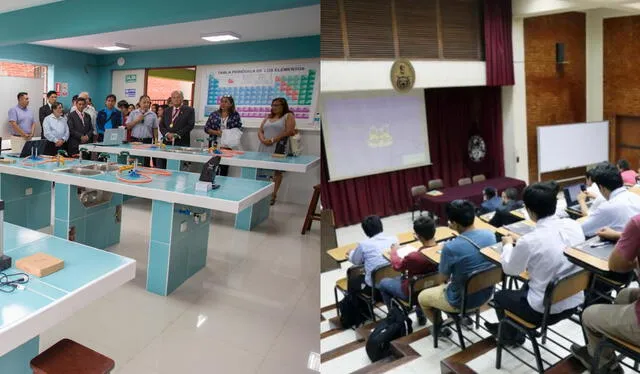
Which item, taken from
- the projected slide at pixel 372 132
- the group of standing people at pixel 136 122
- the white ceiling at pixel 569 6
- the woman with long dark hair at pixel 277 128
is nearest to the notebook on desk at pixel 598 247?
the projected slide at pixel 372 132

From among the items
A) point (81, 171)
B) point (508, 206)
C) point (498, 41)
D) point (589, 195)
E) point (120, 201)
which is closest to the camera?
point (498, 41)

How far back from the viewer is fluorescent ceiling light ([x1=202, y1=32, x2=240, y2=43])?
18.0 ft

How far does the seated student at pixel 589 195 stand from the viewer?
8.16 ft

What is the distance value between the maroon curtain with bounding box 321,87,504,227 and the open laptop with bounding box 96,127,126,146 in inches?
155

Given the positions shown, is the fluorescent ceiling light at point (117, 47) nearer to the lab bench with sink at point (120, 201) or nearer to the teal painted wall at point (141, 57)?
the teal painted wall at point (141, 57)

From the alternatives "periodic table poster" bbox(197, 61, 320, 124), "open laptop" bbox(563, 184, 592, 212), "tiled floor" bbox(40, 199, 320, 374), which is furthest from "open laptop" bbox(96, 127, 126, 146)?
"open laptop" bbox(563, 184, 592, 212)

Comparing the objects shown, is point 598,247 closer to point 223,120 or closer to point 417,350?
point 417,350

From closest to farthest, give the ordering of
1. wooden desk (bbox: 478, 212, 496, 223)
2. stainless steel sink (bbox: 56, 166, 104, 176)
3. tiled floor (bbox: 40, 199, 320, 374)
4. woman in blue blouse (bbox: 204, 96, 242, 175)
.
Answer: wooden desk (bbox: 478, 212, 496, 223) < tiled floor (bbox: 40, 199, 320, 374) < stainless steel sink (bbox: 56, 166, 104, 176) < woman in blue blouse (bbox: 204, 96, 242, 175)

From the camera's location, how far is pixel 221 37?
18.7 feet

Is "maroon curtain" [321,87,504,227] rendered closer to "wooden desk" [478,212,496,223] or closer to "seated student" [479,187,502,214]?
"seated student" [479,187,502,214]

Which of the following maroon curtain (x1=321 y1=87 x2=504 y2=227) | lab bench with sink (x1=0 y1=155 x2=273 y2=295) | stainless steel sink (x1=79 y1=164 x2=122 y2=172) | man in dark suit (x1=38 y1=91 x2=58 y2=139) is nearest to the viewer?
maroon curtain (x1=321 y1=87 x2=504 y2=227)

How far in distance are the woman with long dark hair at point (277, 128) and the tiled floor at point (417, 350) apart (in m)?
3.53

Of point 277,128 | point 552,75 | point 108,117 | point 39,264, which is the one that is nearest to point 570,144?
point 552,75

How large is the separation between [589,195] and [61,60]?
16.7 ft
